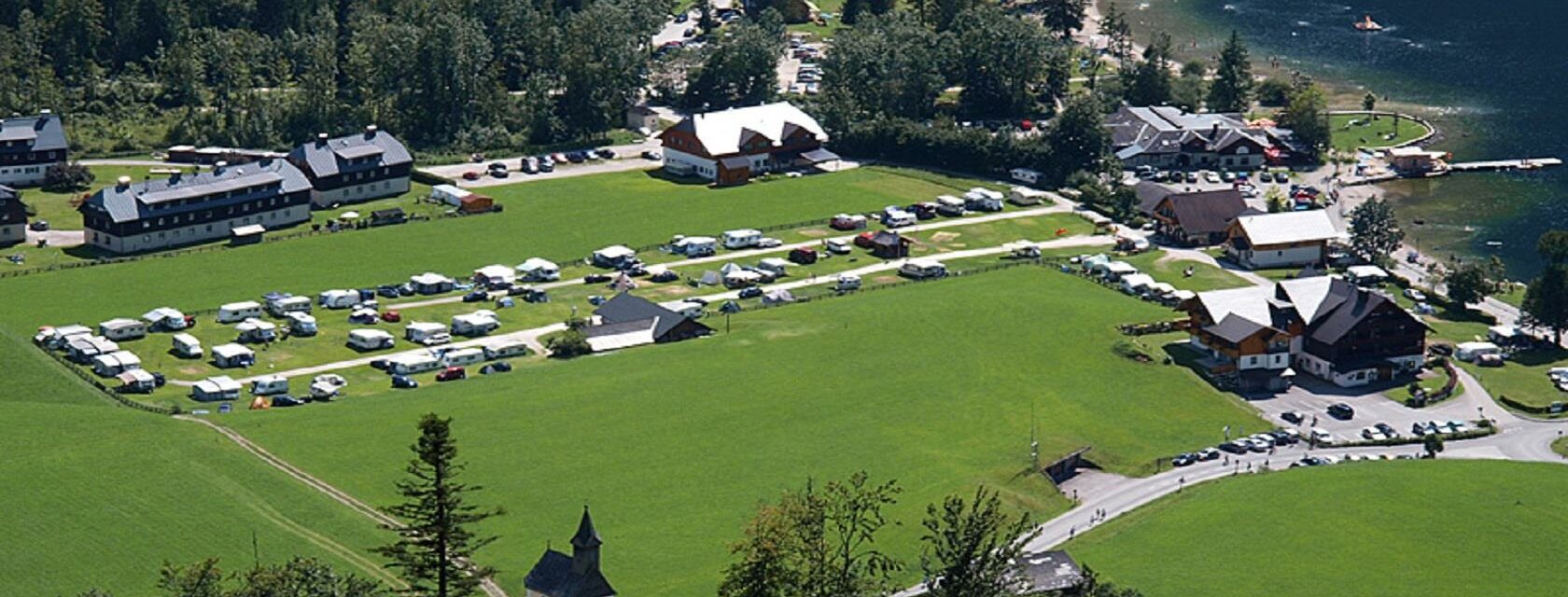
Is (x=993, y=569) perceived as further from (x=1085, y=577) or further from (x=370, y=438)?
(x=370, y=438)

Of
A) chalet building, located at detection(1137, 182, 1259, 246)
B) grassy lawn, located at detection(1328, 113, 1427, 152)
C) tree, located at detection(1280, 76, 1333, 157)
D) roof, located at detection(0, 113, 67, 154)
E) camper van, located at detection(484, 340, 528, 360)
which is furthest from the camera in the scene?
grassy lawn, located at detection(1328, 113, 1427, 152)

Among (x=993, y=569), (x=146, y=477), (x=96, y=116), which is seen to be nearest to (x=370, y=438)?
(x=146, y=477)

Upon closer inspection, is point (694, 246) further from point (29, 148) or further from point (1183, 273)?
point (29, 148)

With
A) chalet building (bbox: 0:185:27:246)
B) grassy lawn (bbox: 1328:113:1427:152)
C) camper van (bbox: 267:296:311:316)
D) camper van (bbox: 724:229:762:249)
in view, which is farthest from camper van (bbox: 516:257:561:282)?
grassy lawn (bbox: 1328:113:1427:152)

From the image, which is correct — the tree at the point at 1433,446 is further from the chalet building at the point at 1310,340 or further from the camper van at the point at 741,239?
the camper van at the point at 741,239

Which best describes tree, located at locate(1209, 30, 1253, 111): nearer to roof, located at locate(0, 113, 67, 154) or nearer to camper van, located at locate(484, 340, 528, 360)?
camper van, located at locate(484, 340, 528, 360)

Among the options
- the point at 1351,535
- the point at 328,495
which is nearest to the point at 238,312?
the point at 328,495

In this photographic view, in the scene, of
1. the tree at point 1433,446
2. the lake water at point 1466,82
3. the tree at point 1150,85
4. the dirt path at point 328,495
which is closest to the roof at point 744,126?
the tree at point 1150,85
